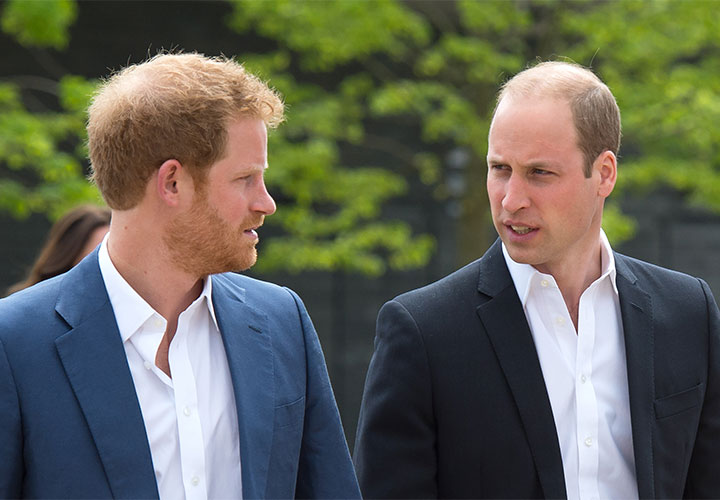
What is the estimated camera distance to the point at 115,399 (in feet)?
8.36

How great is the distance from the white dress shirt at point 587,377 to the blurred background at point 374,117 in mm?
5320

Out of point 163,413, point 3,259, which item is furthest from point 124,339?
point 3,259

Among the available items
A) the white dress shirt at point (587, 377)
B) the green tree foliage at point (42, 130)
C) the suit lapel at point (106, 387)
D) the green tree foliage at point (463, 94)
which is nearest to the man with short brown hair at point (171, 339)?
the suit lapel at point (106, 387)

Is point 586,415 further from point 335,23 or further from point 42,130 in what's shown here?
point 335,23

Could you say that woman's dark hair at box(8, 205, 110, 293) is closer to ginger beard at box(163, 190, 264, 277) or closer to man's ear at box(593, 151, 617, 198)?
ginger beard at box(163, 190, 264, 277)

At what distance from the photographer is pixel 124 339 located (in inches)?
104

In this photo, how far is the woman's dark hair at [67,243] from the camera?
193 inches

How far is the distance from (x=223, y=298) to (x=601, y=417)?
109 cm

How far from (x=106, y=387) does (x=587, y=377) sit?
1.32 m

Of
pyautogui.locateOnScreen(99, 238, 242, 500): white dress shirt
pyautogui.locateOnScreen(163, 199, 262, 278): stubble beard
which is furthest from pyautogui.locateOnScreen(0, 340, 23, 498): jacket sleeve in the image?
pyautogui.locateOnScreen(163, 199, 262, 278): stubble beard

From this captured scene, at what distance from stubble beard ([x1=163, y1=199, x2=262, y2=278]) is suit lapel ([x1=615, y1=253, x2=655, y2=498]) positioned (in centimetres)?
115

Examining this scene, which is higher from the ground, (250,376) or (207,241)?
(207,241)

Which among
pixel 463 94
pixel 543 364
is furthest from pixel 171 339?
pixel 463 94

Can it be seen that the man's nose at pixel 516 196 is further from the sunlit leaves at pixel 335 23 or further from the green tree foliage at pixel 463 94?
the sunlit leaves at pixel 335 23
